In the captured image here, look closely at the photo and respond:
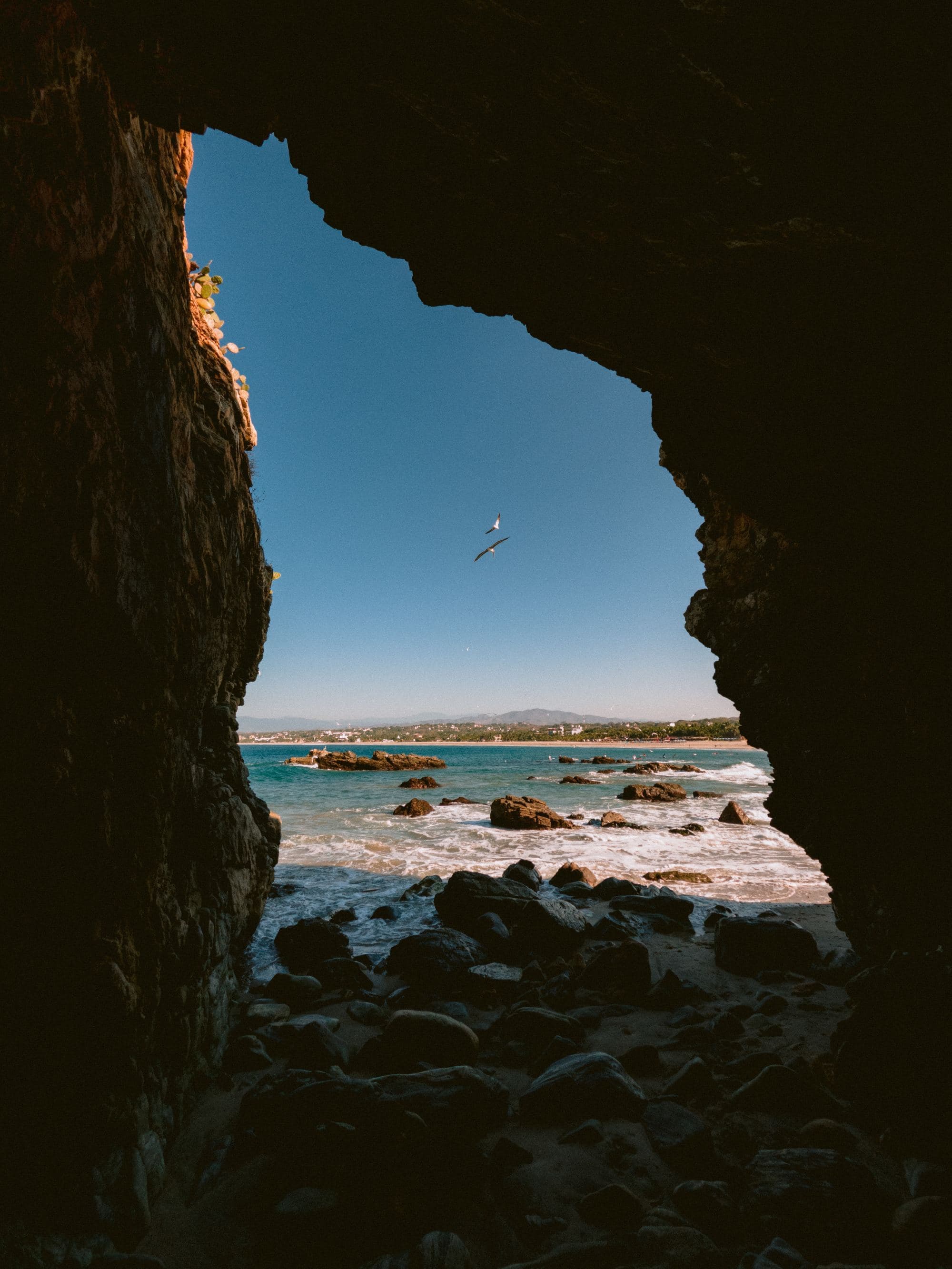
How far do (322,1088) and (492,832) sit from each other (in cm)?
1475

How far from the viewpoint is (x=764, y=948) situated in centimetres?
714

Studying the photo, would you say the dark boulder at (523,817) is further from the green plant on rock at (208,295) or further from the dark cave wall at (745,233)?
the green plant on rock at (208,295)

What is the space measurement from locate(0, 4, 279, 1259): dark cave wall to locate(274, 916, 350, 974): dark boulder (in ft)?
11.3

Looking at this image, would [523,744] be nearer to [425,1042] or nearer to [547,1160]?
[425,1042]

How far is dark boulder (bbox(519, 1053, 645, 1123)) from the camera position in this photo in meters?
4.02

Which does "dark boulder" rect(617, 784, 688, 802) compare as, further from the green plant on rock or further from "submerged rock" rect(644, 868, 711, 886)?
the green plant on rock

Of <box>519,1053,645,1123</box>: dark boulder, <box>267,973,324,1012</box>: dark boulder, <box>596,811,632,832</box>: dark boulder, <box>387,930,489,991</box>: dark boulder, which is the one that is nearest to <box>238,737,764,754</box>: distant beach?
<box>596,811,632,832</box>: dark boulder

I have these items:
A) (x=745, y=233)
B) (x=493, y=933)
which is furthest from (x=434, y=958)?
(x=745, y=233)

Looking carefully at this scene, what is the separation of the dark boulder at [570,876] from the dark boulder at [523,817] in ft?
21.8

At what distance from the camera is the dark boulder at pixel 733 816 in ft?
64.6

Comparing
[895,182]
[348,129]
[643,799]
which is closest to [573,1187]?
[895,182]

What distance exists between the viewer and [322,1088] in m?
3.83

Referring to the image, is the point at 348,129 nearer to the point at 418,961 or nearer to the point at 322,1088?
the point at 322,1088

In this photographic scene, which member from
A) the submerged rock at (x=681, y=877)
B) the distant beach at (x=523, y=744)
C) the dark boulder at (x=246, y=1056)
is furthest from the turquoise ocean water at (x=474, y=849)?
the distant beach at (x=523, y=744)
